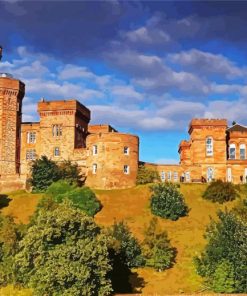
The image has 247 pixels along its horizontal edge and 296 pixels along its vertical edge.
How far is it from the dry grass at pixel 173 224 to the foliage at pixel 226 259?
2.92 m

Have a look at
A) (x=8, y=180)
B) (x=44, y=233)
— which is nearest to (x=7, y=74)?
(x=8, y=180)

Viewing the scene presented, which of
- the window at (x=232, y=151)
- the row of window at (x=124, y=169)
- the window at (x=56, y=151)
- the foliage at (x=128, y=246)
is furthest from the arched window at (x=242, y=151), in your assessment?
the foliage at (x=128, y=246)

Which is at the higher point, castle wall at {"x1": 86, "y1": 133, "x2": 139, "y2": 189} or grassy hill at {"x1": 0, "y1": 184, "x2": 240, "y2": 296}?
castle wall at {"x1": 86, "y1": 133, "x2": 139, "y2": 189}

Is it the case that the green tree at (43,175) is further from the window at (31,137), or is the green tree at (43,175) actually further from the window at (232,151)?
the window at (232,151)

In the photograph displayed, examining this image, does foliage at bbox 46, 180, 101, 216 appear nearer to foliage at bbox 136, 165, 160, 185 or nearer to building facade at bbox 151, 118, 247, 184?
foliage at bbox 136, 165, 160, 185

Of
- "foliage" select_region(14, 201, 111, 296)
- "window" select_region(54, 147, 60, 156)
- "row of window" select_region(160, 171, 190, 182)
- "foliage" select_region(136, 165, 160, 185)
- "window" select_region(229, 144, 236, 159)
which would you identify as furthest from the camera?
"window" select_region(229, 144, 236, 159)

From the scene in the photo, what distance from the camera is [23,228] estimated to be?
62.0 meters

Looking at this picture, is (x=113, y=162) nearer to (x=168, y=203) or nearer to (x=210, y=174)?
(x=168, y=203)

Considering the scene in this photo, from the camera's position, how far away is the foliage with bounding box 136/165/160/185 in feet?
278

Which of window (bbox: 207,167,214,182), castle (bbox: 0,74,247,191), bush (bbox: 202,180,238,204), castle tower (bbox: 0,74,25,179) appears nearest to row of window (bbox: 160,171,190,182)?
castle (bbox: 0,74,247,191)

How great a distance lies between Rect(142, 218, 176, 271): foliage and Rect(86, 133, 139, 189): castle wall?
19087mm

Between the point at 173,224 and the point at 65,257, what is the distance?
29.6 meters

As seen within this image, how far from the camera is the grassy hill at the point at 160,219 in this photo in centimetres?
5953

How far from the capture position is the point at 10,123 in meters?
91.0
